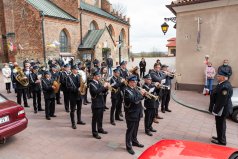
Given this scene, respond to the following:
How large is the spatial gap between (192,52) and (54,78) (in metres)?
7.78

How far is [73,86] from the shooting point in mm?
6371

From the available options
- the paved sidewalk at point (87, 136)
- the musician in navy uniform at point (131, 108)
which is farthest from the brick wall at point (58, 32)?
the musician in navy uniform at point (131, 108)

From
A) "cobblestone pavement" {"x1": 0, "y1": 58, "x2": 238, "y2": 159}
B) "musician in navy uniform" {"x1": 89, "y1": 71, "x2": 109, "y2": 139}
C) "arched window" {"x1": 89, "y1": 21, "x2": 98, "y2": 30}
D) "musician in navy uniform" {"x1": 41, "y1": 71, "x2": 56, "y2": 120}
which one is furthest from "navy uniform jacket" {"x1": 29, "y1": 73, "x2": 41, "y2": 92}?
"arched window" {"x1": 89, "y1": 21, "x2": 98, "y2": 30}

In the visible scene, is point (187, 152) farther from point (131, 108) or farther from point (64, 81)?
point (64, 81)

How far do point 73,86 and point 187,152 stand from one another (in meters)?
4.27

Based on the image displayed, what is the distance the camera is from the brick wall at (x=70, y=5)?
24.5 m

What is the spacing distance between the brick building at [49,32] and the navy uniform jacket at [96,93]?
1616 centimetres

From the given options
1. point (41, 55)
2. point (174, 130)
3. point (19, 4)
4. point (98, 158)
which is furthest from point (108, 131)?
point (19, 4)

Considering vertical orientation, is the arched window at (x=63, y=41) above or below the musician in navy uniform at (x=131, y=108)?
above

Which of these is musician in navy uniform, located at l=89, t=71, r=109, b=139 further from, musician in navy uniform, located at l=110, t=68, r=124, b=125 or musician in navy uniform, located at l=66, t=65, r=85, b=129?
musician in navy uniform, located at l=110, t=68, r=124, b=125

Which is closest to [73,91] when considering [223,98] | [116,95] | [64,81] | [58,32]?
[64,81]

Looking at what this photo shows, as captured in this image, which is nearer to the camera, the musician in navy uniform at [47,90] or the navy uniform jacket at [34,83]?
→ the musician in navy uniform at [47,90]

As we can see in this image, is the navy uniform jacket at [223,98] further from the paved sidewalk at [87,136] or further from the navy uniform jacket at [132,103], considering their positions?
the navy uniform jacket at [132,103]

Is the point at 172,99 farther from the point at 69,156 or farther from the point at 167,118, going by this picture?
the point at 69,156
